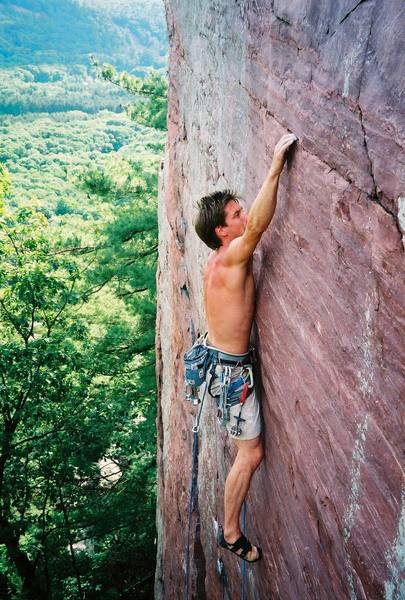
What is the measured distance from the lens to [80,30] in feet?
332

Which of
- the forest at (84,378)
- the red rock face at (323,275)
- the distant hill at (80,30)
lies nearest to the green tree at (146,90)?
the forest at (84,378)

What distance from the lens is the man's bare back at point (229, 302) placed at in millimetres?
2801

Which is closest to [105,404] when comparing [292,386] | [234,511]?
[234,511]

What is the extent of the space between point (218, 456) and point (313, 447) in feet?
6.56

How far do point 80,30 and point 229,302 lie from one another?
11469 cm

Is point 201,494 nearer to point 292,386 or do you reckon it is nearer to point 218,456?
point 218,456

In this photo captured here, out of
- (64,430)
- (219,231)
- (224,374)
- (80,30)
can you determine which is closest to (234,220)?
(219,231)

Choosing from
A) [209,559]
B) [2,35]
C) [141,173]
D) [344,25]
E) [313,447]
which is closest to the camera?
[344,25]

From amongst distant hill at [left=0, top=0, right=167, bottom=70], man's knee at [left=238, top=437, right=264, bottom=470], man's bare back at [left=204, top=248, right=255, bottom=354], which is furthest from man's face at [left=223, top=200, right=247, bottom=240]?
distant hill at [left=0, top=0, right=167, bottom=70]

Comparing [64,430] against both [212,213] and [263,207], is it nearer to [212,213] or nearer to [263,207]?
[212,213]

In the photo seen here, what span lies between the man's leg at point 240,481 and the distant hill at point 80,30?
3679 inches

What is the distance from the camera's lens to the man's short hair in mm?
2803

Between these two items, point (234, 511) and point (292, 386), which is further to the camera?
point (234, 511)

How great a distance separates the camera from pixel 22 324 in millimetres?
9125
